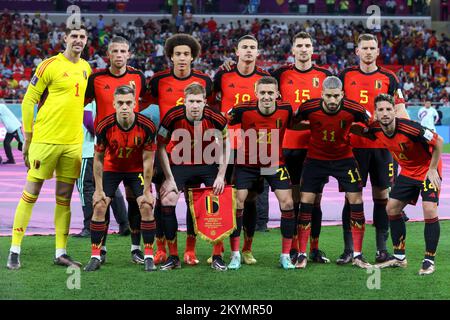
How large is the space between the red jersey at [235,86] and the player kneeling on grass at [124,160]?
3.19ft

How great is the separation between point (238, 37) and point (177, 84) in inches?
1059

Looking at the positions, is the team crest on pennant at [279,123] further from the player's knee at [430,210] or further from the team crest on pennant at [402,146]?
the player's knee at [430,210]

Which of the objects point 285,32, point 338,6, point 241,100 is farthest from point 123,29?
point 241,100

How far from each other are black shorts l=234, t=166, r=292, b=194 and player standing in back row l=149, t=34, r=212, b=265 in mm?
613

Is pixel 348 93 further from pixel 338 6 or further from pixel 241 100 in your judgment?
pixel 338 6

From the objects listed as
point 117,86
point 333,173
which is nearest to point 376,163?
point 333,173

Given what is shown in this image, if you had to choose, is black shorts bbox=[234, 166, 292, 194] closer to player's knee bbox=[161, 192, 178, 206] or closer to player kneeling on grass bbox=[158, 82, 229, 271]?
player kneeling on grass bbox=[158, 82, 229, 271]

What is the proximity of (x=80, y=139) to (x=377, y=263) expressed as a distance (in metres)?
3.09

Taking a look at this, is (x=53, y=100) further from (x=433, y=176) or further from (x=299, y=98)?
(x=433, y=176)

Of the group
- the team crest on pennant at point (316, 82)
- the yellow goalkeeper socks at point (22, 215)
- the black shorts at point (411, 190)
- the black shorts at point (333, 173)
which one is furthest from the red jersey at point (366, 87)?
the yellow goalkeeper socks at point (22, 215)

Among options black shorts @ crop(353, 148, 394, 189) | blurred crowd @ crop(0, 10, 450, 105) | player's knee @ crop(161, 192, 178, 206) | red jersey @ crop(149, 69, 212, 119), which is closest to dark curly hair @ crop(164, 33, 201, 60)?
red jersey @ crop(149, 69, 212, 119)

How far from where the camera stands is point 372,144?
8594 mm

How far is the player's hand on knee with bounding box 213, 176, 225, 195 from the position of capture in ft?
26.6

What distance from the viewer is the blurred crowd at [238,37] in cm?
3228
